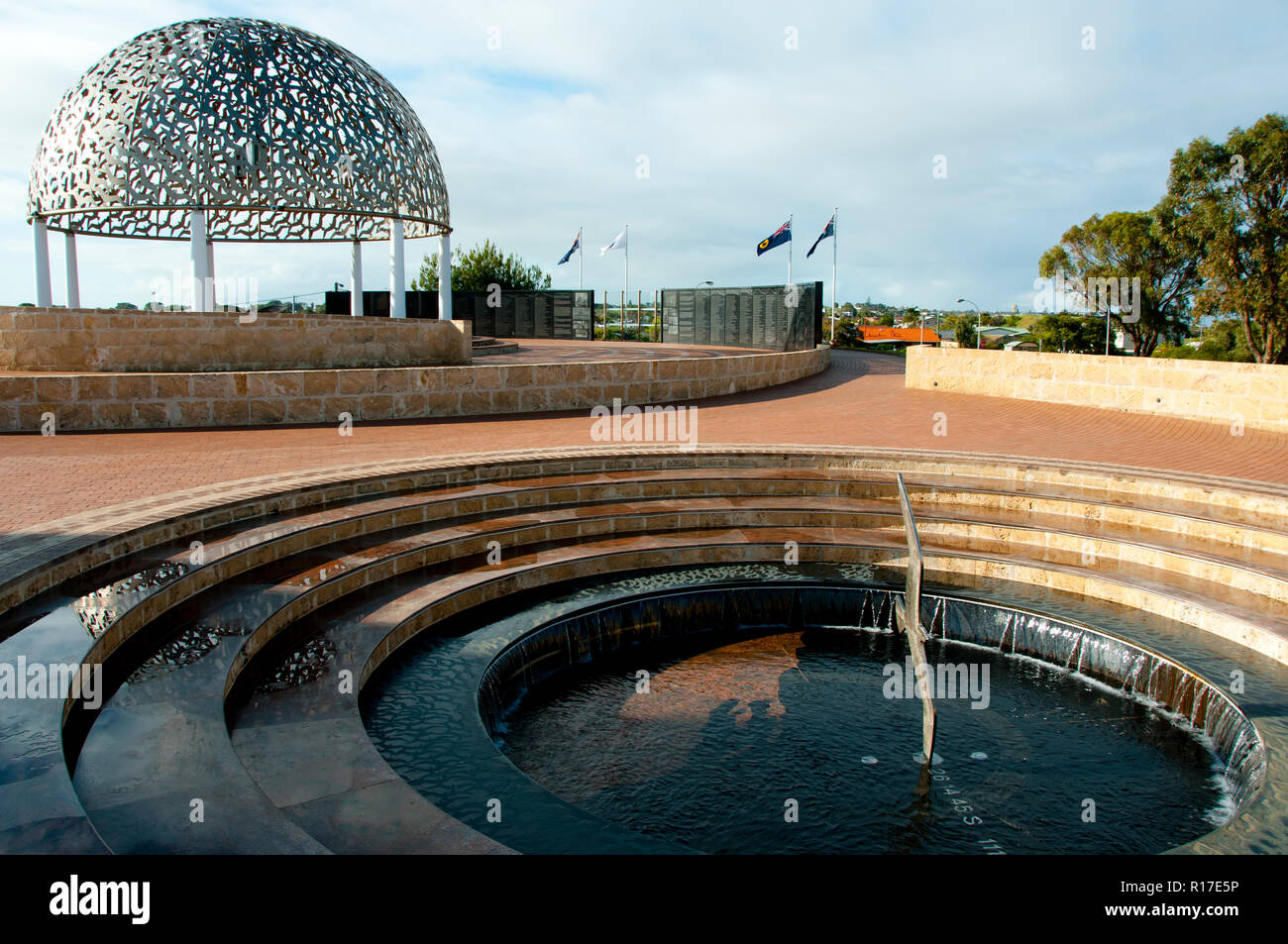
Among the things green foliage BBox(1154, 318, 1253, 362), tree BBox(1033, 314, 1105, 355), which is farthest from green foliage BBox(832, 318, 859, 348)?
green foliage BBox(1154, 318, 1253, 362)

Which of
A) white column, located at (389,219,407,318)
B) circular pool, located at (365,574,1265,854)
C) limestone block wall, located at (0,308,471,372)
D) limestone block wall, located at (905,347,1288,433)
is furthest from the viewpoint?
white column, located at (389,219,407,318)

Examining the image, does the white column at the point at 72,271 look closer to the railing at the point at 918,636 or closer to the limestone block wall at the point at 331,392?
the limestone block wall at the point at 331,392

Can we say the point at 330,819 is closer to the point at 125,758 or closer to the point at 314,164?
the point at 125,758

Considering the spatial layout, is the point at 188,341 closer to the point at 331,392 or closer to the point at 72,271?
the point at 331,392

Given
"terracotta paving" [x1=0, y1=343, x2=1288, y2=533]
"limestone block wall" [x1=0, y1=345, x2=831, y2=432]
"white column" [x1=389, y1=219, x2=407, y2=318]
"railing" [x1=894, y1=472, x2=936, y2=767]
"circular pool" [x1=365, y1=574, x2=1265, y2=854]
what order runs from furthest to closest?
"white column" [x1=389, y1=219, x2=407, y2=318]
"limestone block wall" [x1=0, y1=345, x2=831, y2=432]
"terracotta paving" [x1=0, y1=343, x2=1288, y2=533]
"railing" [x1=894, y1=472, x2=936, y2=767]
"circular pool" [x1=365, y1=574, x2=1265, y2=854]

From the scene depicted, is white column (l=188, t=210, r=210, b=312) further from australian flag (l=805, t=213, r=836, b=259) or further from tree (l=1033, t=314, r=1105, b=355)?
tree (l=1033, t=314, r=1105, b=355)

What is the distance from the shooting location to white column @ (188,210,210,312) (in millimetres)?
20109

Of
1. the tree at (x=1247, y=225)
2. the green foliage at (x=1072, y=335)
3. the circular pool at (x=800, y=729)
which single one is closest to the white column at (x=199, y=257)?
the circular pool at (x=800, y=729)

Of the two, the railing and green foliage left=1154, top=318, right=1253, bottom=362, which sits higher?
green foliage left=1154, top=318, right=1253, bottom=362

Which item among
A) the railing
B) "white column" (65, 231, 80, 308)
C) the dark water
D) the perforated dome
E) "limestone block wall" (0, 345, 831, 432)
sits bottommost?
the dark water

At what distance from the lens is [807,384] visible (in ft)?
76.9

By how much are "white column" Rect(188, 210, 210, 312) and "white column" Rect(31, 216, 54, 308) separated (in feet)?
15.0

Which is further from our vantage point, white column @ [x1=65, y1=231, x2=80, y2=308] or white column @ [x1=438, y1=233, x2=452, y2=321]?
white column @ [x1=438, y1=233, x2=452, y2=321]
